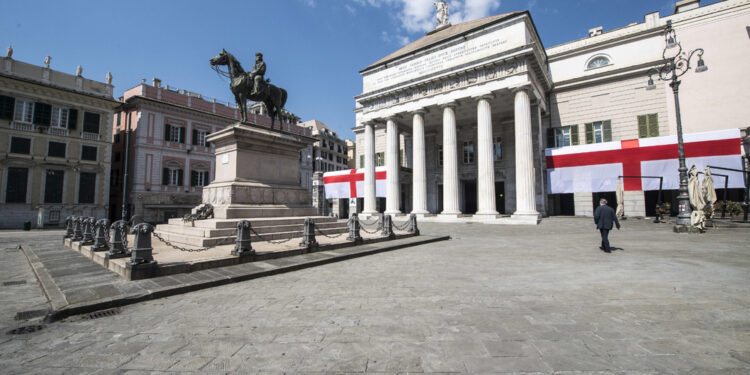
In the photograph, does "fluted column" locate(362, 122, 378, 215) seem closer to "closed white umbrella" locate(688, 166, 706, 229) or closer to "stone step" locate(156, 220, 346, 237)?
"stone step" locate(156, 220, 346, 237)

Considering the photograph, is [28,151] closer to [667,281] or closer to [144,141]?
[144,141]

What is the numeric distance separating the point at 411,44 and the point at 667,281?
33.4 meters

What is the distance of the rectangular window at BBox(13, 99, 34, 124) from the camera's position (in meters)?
23.1

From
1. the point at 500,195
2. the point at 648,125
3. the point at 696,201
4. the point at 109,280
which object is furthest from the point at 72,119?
the point at 648,125

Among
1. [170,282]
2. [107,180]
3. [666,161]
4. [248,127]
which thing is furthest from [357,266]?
[107,180]

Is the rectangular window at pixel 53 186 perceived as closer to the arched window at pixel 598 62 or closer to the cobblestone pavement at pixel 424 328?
the cobblestone pavement at pixel 424 328

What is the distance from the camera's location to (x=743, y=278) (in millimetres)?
5277

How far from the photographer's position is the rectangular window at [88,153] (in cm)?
2591

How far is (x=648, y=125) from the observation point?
76.2ft

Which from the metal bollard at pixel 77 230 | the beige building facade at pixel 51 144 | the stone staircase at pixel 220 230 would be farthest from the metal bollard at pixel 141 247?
the beige building facade at pixel 51 144

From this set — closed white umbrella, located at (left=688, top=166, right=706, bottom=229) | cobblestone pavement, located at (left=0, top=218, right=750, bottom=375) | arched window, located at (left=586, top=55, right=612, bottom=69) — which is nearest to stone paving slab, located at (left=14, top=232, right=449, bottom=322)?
cobblestone pavement, located at (left=0, top=218, right=750, bottom=375)

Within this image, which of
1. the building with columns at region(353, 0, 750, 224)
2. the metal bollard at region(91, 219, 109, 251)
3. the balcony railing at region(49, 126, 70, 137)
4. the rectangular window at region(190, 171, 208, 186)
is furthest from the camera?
the rectangular window at region(190, 171, 208, 186)

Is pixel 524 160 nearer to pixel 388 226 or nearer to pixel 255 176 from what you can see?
pixel 388 226

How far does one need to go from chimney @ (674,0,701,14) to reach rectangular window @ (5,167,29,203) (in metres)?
53.2
